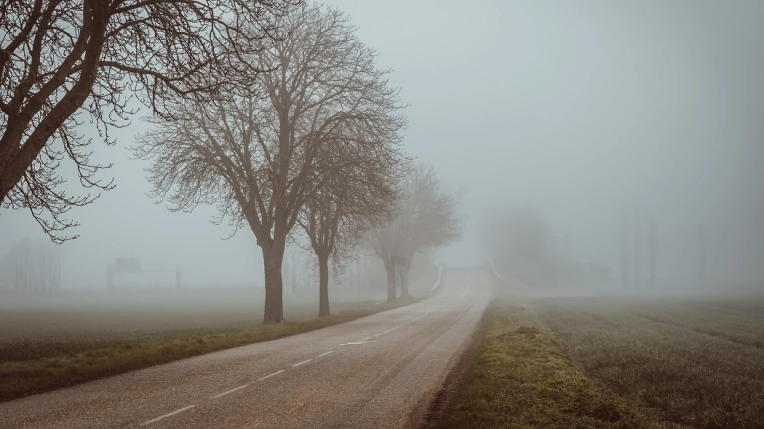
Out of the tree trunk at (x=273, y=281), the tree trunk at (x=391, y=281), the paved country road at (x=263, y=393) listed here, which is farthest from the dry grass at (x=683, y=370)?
the tree trunk at (x=391, y=281)

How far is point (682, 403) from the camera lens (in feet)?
30.1

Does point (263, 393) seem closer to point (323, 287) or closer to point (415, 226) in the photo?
point (323, 287)

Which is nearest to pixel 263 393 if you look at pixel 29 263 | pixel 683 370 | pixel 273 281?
pixel 683 370

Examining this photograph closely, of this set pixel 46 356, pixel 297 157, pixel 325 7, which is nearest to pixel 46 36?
pixel 46 356

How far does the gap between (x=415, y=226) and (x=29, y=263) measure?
10598 cm

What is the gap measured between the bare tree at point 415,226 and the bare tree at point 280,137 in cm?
2416

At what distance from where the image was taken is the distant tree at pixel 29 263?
11306cm

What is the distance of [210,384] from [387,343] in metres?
8.26

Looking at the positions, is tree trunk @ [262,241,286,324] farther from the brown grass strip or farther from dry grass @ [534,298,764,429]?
dry grass @ [534,298,764,429]

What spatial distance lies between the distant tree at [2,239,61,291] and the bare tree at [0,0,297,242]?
11698 centimetres

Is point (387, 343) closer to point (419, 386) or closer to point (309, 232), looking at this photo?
point (419, 386)

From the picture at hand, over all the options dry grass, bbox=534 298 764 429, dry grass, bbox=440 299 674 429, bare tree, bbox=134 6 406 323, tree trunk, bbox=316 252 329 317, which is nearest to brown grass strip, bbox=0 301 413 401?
dry grass, bbox=440 299 674 429

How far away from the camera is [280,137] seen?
27047mm

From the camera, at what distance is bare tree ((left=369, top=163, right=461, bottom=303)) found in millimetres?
51438
